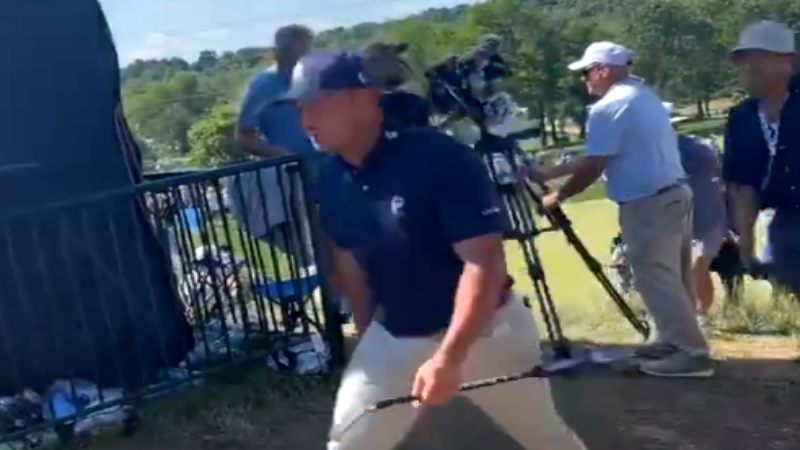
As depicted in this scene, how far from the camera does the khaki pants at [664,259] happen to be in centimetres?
649

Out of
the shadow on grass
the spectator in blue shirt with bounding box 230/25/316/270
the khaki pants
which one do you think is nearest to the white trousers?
the shadow on grass

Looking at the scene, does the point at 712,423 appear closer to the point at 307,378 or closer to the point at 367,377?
the point at 307,378

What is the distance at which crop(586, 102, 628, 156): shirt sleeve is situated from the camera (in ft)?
20.9

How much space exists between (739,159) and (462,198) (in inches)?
124

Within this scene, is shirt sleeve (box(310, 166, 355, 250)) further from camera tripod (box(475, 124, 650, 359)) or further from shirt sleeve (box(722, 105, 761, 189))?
shirt sleeve (box(722, 105, 761, 189))

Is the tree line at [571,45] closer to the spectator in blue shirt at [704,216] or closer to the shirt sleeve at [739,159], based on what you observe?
the spectator in blue shirt at [704,216]

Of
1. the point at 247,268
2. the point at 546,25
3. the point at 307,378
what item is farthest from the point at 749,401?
the point at 546,25

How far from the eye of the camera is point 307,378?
6867 millimetres

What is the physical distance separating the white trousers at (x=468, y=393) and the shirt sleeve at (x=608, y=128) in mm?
2687

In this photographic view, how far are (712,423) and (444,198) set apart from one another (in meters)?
2.95

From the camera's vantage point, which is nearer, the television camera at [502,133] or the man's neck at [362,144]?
the man's neck at [362,144]

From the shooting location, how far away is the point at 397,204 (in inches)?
141

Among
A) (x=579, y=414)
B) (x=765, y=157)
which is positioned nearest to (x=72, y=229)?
(x=579, y=414)

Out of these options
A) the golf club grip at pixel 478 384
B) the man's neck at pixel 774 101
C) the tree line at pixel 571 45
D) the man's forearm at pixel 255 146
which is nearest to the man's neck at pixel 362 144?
the golf club grip at pixel 478 384
